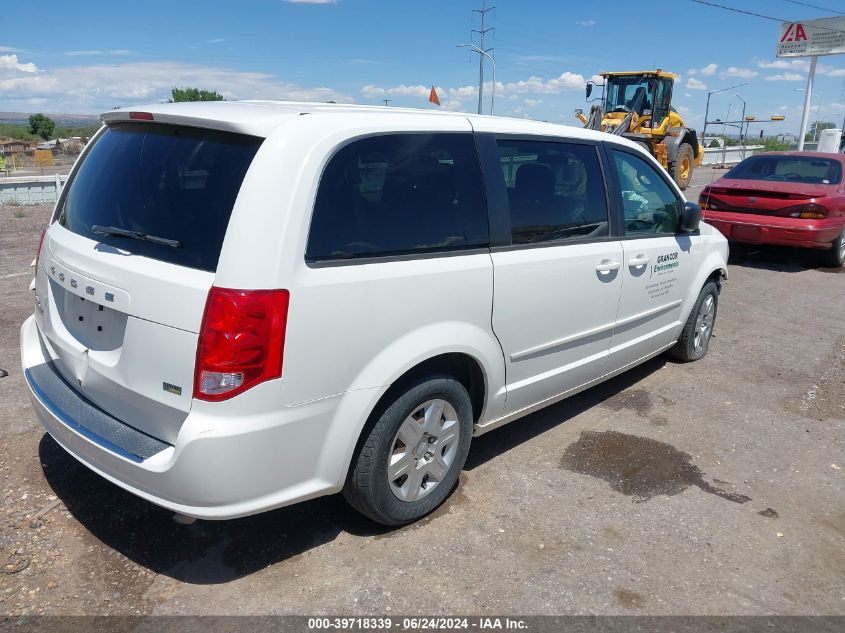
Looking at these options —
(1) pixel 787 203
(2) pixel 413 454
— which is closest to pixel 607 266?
(2) pixel 413 454

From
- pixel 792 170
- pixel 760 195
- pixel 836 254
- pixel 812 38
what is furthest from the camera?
pixel 812 38

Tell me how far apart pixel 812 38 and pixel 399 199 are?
34.0m

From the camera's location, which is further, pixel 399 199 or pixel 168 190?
pixel 399 199

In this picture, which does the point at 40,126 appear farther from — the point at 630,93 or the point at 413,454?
the point at 413,454

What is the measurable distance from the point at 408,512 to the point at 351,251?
128cm

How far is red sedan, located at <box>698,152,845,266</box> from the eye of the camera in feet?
29.3

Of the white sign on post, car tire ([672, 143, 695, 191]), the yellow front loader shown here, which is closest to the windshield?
the yellow front loader

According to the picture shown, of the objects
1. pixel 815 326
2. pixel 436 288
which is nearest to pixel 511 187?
pixel 436 288

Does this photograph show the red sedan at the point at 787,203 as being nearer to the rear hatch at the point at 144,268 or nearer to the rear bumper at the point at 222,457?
the rear bumper at the point at 222,457

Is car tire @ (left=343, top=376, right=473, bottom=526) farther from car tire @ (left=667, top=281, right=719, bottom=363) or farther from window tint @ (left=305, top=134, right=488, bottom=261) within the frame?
car tire @ (left=667, top=281, right=719, bottom=363)

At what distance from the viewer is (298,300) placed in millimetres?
2455

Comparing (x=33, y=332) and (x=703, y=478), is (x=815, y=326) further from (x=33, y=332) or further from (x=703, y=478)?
(x=33, y=332)

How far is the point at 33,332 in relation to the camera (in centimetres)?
342

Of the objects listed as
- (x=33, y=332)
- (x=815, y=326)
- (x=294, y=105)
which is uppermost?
(x=294, y=105)
